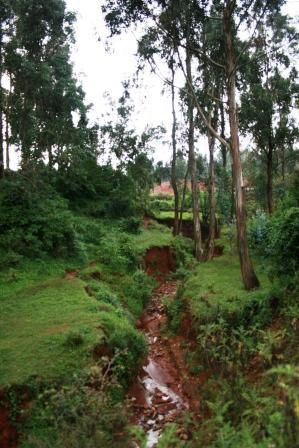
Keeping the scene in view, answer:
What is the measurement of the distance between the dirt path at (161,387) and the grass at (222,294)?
1.17 metres

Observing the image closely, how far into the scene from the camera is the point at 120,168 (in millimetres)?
26609

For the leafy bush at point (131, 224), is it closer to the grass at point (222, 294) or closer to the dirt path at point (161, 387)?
the grass at point (222, 294)

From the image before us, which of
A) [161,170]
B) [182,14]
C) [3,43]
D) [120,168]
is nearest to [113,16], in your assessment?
[182,14]

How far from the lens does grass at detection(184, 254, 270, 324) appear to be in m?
10.6

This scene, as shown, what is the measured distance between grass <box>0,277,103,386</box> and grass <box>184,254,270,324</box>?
2.78 meters

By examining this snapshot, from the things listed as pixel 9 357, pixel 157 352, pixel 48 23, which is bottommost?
pixel 157 352

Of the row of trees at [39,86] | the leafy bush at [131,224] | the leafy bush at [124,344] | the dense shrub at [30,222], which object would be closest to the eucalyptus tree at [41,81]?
the row of trees at [39,86]

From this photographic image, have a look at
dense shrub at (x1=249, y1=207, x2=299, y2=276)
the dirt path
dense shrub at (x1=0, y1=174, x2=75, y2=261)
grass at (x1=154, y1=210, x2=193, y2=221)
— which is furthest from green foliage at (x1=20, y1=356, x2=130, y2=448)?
grass at (x1=154, y1=210, x2=193, y2=221)

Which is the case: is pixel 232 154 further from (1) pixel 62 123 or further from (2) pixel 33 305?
(1) pixel 62 123

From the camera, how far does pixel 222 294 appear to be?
1210 centimetres

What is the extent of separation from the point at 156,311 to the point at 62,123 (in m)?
15.3

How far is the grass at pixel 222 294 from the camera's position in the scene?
10.6 m

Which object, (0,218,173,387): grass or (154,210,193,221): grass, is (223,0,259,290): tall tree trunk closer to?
(0,218,173,387): grass

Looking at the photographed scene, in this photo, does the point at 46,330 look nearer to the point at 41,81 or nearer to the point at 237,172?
the point at 237,172
